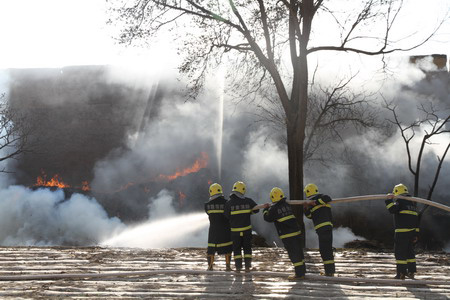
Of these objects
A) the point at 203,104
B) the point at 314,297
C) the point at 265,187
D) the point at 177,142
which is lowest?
the point at 314,297

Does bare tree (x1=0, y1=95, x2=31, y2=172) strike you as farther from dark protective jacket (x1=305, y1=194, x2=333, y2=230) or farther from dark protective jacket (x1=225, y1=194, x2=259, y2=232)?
dark protective jacket (x1=305, y1=194, x2=333, y2=230)

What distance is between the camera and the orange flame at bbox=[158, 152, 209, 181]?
88.1ft

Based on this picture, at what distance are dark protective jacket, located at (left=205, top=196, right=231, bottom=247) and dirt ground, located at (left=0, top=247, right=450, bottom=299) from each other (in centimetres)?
59

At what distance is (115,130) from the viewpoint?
89.9ft

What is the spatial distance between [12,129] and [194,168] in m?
10.3

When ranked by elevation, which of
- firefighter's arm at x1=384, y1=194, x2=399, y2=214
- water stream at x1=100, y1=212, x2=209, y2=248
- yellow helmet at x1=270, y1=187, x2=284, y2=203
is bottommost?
water stream at x1=100, y1=212, x2=209, y2=248

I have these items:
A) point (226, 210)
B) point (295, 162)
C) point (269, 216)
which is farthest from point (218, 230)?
point (295, 162)

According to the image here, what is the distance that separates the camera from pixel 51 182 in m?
28.0

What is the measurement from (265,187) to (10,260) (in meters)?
16.7

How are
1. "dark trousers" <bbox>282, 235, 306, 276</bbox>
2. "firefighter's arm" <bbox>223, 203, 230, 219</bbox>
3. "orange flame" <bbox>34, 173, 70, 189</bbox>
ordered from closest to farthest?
"dark trousers" <bbox>282, 235, 306, 276</bbox> < "firefighter's arm" <bbox>223, 203, 230, 219</bbox> < "orange flame" <bbox>34, 173, 70, 189</bbox>

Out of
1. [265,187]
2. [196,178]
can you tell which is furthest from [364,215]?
[196,178]

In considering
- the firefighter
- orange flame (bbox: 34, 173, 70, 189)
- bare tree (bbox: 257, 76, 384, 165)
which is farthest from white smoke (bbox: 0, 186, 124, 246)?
the firefighter

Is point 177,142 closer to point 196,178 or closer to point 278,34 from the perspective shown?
point 196,178

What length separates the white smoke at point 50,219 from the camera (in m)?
27.2
